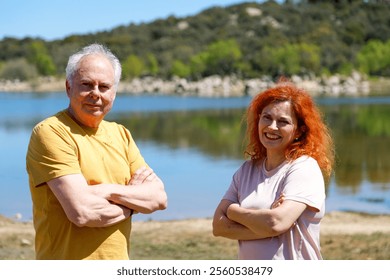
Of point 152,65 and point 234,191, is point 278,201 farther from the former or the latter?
point 152,65

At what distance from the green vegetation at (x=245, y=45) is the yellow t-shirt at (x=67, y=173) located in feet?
251

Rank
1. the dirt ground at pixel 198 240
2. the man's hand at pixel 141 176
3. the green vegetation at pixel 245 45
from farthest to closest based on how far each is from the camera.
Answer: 1. the green vegetation at pixel 245 45
2. the dirt ground at pixel 198 240
3. the man's hand at pixel 141 176

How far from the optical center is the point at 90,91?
117 inches

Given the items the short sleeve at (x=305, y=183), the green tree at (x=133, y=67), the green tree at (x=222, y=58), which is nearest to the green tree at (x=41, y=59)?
the green tree at (x=133, y=67)

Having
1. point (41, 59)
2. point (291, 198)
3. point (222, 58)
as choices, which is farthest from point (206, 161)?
point (41, 59)

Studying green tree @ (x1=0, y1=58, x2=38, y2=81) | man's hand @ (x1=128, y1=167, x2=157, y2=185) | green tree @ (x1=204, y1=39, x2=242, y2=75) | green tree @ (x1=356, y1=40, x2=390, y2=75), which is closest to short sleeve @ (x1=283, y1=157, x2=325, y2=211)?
man's hand @ (x1=128, y1=167, x2=157, y2=185)

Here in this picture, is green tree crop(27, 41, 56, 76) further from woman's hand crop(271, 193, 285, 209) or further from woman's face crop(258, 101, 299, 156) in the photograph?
woman's hand crop(271, 193, 285, 209)

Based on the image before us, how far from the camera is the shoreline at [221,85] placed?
77.9 metres

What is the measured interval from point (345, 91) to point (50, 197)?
76.6 metres

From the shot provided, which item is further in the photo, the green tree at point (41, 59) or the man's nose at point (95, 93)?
the green tree at point (41, 59)

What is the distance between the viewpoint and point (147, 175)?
318 cm

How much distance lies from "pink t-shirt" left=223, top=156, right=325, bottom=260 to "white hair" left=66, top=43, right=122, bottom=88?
0.73 metres

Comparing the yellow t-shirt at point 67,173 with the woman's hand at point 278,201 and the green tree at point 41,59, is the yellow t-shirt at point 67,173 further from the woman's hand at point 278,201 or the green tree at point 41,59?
the green tree at point 41,59

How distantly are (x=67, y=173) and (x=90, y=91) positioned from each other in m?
0.36
